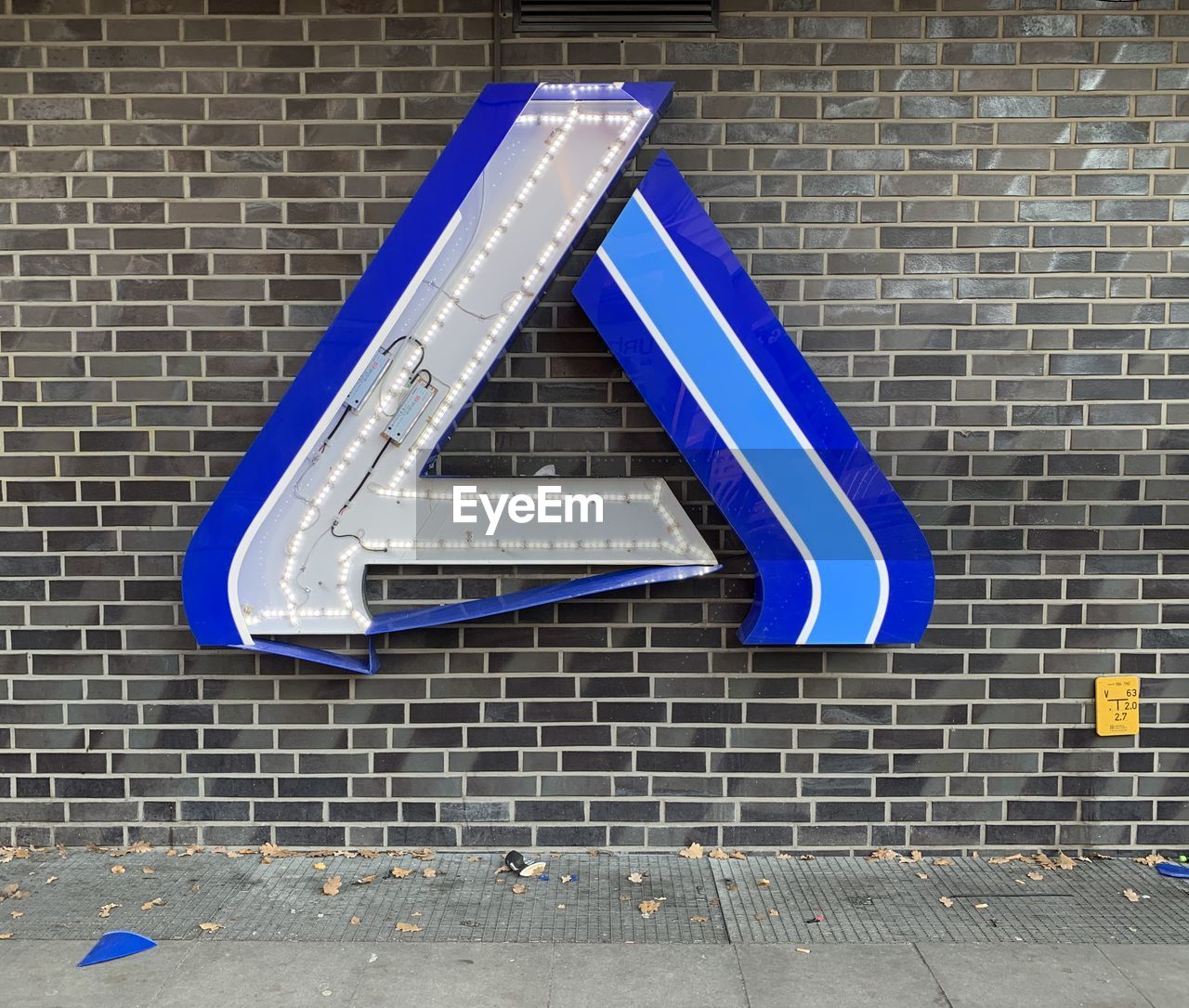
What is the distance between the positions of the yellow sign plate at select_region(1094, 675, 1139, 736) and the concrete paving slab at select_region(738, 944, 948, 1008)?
152 centimetres

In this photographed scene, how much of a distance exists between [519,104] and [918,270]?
1875mm

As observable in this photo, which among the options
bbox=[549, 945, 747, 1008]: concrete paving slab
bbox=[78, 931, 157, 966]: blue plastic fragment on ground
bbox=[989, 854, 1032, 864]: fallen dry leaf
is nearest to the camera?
bbox=[549, 945, 747, 1008]: concrete paving slab

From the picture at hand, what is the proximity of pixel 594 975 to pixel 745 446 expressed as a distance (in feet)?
7.03

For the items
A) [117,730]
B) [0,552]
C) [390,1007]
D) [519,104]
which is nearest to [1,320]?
[0,552]

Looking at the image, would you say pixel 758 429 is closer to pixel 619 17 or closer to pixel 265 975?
pixel 619 17

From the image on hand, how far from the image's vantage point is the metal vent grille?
427 cm

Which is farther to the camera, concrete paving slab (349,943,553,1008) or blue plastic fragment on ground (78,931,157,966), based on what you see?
blue plastic fragment on ground (78,931,157,966)

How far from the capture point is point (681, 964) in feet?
11.8

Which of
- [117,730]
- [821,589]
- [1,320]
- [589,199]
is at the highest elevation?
[589,199]

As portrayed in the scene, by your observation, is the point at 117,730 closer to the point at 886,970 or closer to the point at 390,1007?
the point at 390,1007

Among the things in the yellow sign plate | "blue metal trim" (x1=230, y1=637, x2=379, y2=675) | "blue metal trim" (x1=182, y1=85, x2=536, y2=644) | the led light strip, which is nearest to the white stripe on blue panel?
the led light strip

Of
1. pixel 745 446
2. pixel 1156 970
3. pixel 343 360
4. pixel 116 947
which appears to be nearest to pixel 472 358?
pixel 343 360

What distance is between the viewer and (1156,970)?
360 centimetres

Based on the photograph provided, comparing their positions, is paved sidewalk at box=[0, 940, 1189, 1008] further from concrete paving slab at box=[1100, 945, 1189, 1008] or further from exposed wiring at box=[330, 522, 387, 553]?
exposed wiring at box=[330, 522, 387, 553]
